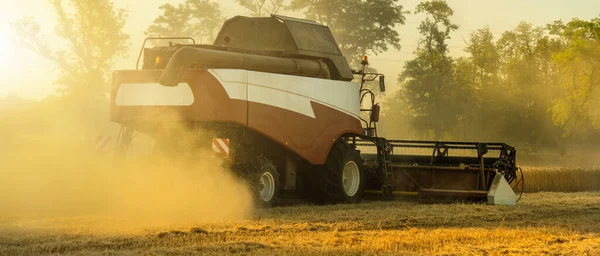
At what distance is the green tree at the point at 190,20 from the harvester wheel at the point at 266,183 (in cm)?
5670

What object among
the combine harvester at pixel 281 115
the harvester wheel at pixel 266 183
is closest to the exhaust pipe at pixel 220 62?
the combine harvester at pixel 281 115

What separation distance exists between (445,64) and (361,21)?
9.58 m

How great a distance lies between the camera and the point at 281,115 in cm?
1534

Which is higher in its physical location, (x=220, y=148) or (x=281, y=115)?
(x=281, y=115)

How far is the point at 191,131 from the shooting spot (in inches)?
576

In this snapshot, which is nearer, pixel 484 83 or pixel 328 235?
pixel 328 235

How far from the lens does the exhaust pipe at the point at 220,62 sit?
13922mm

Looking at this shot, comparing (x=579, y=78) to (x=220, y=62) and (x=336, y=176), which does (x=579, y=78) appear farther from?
(x=220, y=62)

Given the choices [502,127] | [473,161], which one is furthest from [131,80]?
[502,127]

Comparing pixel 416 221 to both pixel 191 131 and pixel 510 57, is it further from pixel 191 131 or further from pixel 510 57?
pixel 510 57

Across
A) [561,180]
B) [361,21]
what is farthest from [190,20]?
[561,180]

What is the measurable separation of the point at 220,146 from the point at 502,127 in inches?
2290

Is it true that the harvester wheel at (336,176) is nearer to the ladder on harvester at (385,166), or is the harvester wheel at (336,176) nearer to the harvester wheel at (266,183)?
the ladder on harvester at (385,166)

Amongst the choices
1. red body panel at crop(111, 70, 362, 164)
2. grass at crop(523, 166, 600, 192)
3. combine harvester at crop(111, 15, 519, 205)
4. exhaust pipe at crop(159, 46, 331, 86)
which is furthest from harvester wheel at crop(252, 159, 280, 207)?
grass at crop(523, 166, 600, 192)
